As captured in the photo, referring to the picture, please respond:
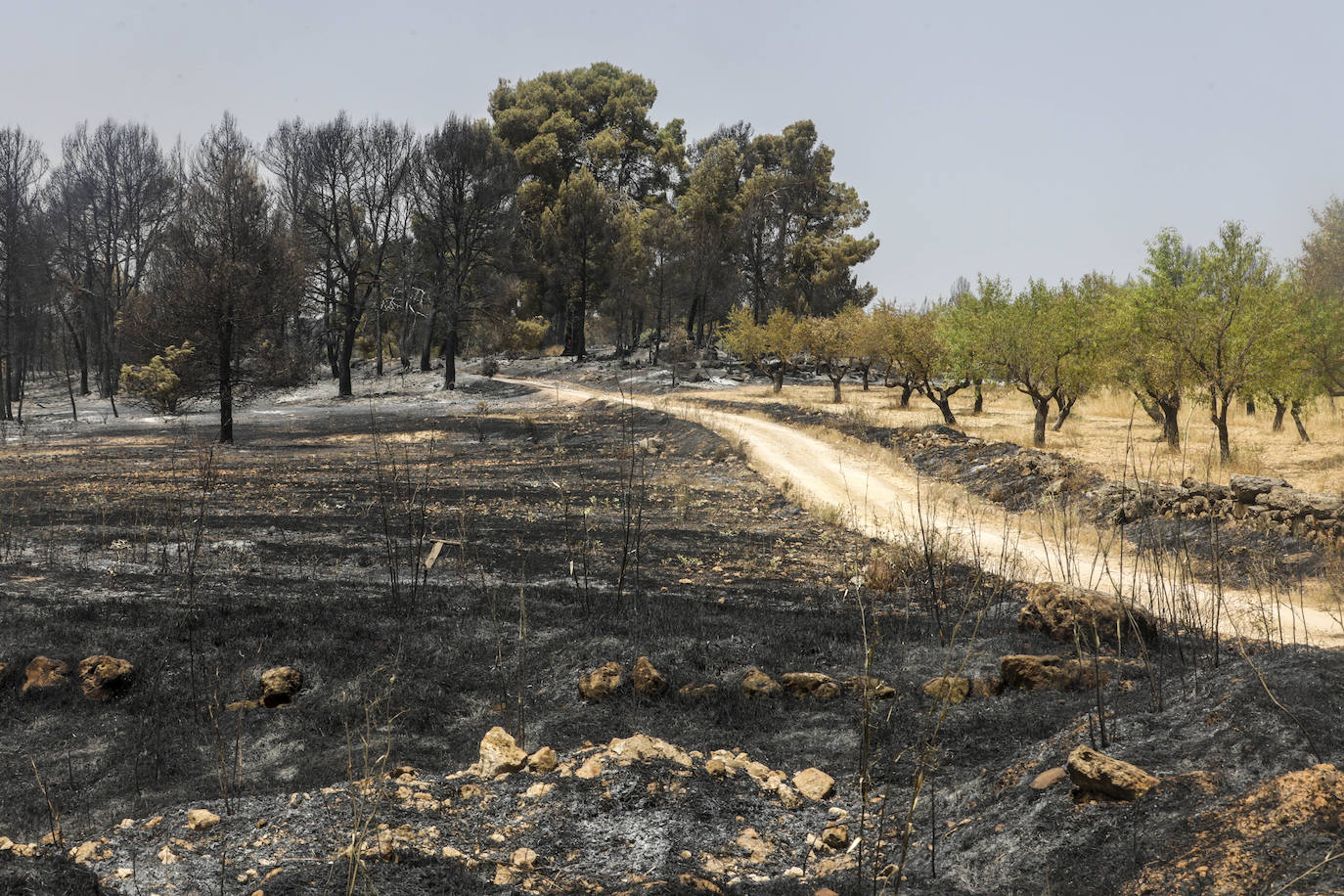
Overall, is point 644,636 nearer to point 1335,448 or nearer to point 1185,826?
point 1185,826

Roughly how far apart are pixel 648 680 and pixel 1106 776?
382cm

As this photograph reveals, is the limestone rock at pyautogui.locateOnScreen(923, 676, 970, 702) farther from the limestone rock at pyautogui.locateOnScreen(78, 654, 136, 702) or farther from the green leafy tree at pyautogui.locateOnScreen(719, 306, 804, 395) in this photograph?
the green leafy tree at pyautogui.locateOnScreen(719, 306, 804, 395)

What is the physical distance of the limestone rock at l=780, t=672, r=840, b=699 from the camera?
23.8ft

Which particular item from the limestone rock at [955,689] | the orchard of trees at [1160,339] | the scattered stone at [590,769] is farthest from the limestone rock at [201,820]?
the orchard of trees at [1160,339]

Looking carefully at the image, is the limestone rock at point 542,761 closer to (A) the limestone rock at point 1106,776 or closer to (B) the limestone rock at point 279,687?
(B) the limestone rock at point 279,687

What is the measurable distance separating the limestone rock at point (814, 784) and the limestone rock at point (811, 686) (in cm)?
148

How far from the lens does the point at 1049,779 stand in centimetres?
478

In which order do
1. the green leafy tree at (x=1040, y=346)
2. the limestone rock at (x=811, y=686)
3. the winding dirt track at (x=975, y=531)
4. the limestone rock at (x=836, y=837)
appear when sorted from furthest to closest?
the green leafy tree at (x=1040, y=346) → the winding dirt track at (x=975, y=531) → the limestone rock at (x=811, y=686) → the limestone rock at (x=836, y=837)

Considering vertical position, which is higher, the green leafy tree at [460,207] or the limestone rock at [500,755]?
the green leafy tree at [460,207]

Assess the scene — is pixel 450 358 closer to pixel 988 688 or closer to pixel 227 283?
pixel 227 283

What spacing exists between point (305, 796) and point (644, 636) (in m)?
3.79

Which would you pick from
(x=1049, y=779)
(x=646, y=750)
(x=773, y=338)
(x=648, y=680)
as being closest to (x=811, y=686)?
(x=648, y=680)

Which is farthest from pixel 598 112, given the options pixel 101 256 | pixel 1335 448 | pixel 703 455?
pixel 1335 448

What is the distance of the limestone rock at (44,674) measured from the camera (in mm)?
7418
